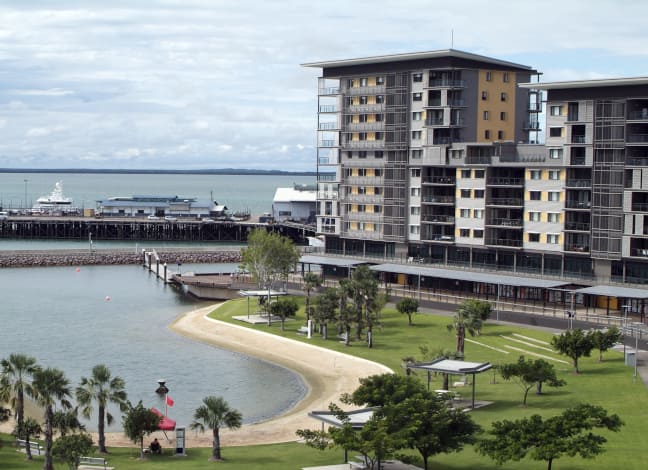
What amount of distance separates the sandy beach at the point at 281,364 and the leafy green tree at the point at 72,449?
386 inches

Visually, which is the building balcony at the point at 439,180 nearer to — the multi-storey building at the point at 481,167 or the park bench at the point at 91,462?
the multi-storey building at the point at 481,167

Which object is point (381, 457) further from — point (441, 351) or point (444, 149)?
point (444, 149)

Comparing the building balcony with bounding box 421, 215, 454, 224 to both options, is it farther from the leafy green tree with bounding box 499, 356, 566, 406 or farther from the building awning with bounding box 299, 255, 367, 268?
the leafy green tree with bounding box 499, 356, 566, 406

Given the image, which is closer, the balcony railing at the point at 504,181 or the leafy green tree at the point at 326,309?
the leafy green tree at the point at 326,309

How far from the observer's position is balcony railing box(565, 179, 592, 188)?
4117 inches

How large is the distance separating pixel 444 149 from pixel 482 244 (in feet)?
40.0

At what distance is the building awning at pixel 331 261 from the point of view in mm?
124750

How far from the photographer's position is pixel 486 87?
12338 centimetres

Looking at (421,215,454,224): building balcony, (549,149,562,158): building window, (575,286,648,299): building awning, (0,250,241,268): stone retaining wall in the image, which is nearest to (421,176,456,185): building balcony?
(421,215,454,224): building balcony

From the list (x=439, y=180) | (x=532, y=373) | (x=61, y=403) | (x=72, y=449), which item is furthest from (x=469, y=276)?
(x=72, y=449)

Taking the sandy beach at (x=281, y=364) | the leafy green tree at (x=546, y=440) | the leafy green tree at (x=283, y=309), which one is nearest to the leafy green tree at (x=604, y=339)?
the sandy beach at (x=281, y=364)

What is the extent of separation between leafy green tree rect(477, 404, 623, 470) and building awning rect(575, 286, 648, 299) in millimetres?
48082

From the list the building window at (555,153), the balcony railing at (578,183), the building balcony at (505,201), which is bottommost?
the building balcony at (505,201)

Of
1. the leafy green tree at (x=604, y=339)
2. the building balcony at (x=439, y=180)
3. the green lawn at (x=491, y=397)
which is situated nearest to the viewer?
the green lawn at (x=491, y=397)
